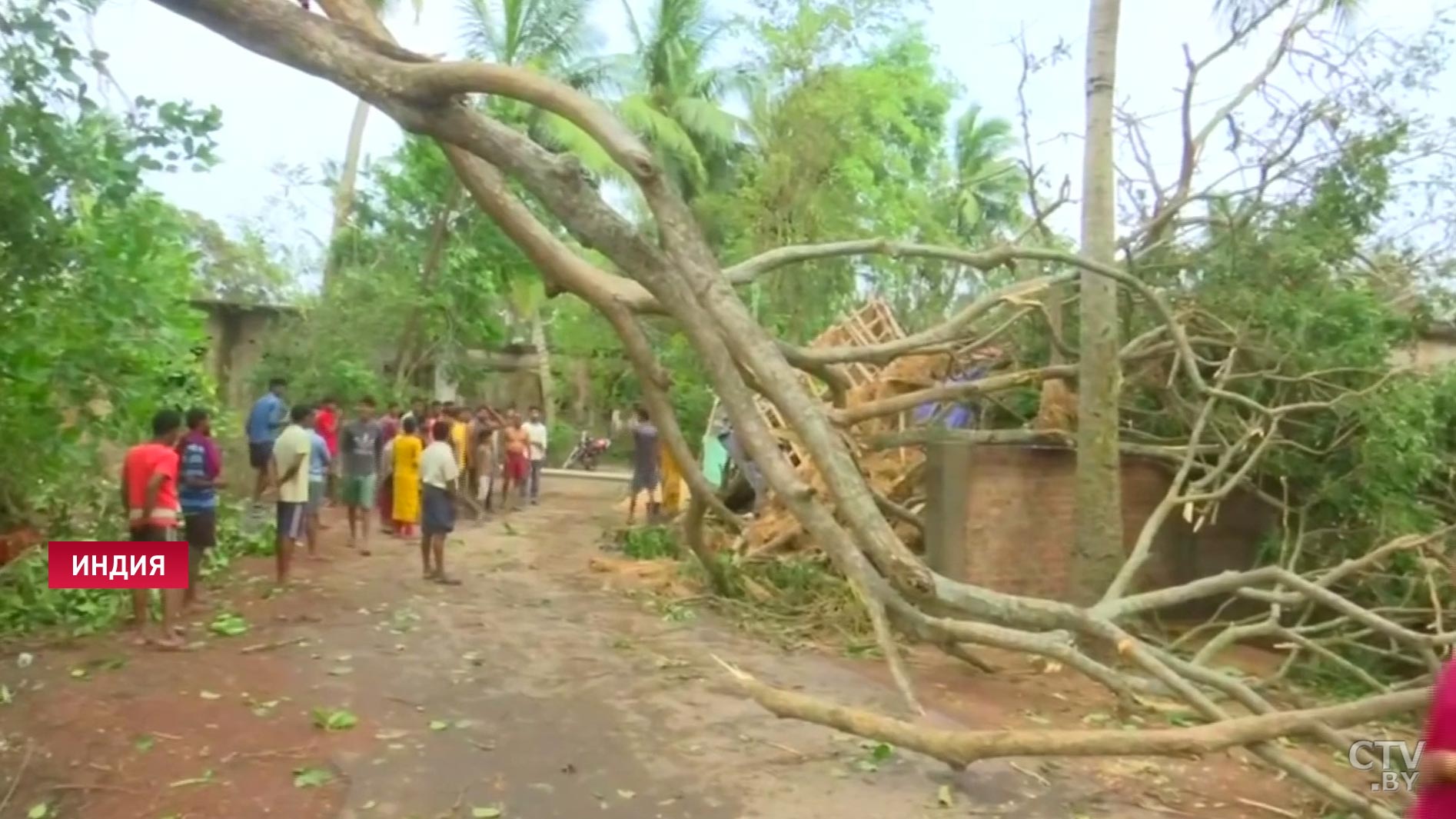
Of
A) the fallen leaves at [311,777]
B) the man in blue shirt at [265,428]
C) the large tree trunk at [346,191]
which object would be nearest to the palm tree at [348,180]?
the large tree trunk at [346,191]

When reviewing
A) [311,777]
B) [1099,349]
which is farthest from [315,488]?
[1099,349]

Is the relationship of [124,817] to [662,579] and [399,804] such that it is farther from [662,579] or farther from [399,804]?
[662,579]

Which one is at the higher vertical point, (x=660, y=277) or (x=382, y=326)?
(x=382, y=326)

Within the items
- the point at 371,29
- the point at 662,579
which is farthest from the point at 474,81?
the point at 662,579

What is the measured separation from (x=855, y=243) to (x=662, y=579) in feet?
14.6

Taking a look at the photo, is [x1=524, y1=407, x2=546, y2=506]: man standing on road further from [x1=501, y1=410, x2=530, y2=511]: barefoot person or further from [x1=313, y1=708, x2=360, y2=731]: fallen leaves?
[x1=313, y1=708, x2=360, y2=731]: fallen leaves

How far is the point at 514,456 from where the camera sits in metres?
18.0

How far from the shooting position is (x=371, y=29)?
575cm

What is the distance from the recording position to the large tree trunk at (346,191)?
19.9 meters

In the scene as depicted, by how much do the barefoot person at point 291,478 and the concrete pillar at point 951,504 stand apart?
515 cm

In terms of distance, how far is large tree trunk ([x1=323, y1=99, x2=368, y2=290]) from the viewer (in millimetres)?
19938

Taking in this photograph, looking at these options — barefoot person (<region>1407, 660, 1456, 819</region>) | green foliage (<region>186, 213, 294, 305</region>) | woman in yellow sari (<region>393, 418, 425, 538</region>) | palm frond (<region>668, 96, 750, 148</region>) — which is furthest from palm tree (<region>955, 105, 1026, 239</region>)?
barefoot person (<region>1407, 660, 1456, 819</region>)

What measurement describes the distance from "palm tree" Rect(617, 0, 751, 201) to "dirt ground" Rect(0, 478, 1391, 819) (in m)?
14.2

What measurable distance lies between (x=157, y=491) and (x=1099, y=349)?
21.1 ft
